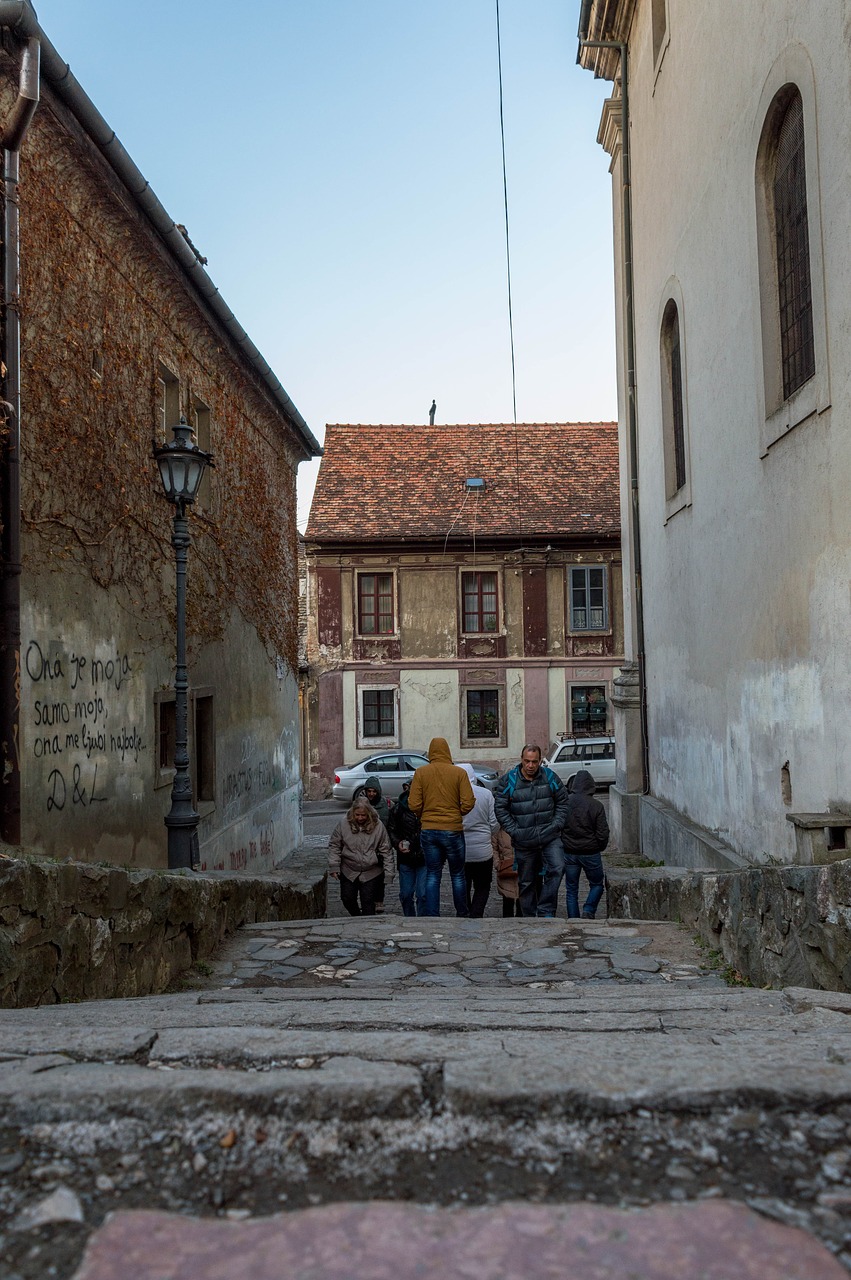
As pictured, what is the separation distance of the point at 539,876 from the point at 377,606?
1966 cm

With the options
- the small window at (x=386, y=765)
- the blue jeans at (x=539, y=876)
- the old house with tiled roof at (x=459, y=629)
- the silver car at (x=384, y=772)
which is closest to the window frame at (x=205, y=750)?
A: the blue jeans at (x=539, y=876)

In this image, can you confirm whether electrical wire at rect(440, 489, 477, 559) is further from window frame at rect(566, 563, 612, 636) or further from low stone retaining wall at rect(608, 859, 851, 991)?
low stone retaining wall at rect(608, 859, 851, 991)

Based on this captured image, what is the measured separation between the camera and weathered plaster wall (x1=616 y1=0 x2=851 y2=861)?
631cm

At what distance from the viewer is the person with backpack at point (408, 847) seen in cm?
929

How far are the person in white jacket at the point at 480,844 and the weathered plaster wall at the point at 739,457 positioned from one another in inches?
91.1

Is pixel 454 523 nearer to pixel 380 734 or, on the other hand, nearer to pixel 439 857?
pixel 380 734

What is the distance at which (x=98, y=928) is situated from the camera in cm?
488

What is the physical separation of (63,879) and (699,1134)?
11.0 feet

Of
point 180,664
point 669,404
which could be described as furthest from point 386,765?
point 180,664

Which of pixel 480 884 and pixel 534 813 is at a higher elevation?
pixel 534 813

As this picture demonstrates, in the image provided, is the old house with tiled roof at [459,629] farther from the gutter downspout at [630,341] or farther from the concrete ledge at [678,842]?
the concrete ledge at [678,842]

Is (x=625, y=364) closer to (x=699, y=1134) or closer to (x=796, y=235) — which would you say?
(x=796, y=235)

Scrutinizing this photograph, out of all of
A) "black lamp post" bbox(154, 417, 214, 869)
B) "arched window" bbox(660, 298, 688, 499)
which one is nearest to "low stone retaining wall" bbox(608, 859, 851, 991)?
"black lamp post" bbox(154, 417, 214, 869)

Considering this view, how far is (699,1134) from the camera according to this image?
6.68 ft
